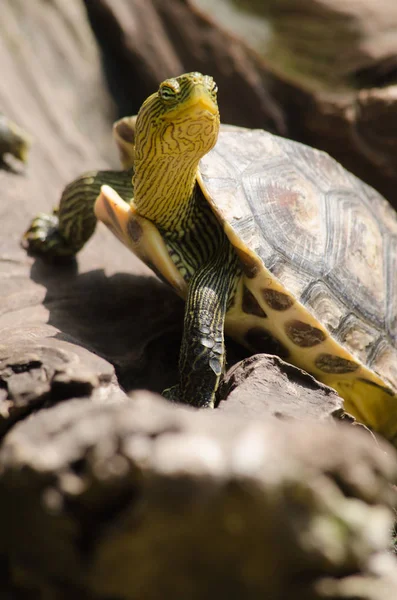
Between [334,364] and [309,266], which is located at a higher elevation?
[309,266]

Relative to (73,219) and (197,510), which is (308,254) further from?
(197,510)

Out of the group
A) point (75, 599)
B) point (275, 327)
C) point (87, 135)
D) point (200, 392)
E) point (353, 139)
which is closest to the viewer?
point (75, 599)

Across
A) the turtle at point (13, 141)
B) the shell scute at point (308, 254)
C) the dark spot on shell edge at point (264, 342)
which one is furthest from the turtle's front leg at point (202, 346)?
the turtle at point (13, 141)

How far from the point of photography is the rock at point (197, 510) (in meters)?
1.22

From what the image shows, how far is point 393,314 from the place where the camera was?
123 inches

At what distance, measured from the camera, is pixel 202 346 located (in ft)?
7.95

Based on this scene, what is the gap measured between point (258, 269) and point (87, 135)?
2.94 meters

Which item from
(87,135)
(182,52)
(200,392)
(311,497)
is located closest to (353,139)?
(182,52)

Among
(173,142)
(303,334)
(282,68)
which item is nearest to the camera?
(173,142)

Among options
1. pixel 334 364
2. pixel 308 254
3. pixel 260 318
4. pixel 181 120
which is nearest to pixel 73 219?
pixel 181 120

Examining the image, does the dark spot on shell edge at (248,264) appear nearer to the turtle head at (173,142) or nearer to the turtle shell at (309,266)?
the turtle shell at (309,266)

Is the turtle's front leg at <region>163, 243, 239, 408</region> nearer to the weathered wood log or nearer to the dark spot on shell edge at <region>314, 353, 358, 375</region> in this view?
the dark spot on shell edge at <region>314, 353, 358, 375</region>

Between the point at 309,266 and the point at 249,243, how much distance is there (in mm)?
337

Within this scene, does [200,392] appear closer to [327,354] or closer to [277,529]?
[327,354]
